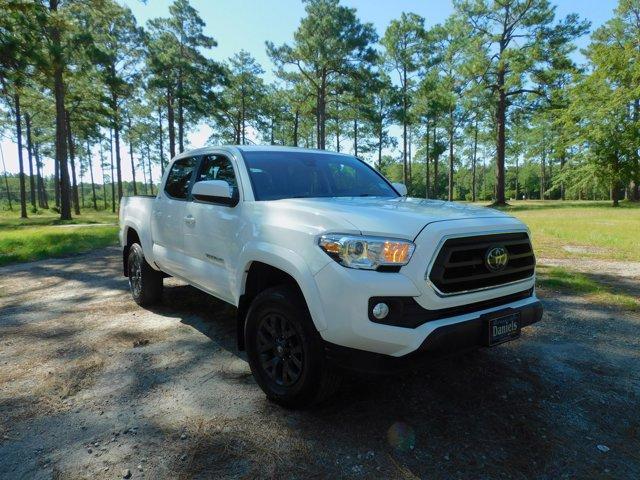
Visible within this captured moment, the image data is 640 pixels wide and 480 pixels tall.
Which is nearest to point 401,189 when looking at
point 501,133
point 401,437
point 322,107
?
point 401,437

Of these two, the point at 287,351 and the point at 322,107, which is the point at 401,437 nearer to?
A: the point at 287,351

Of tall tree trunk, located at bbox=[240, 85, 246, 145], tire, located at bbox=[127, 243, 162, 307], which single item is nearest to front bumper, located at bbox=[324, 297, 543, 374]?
tire, located at bbox=[127, 243, 162, 307]

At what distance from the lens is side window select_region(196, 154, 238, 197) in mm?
3779

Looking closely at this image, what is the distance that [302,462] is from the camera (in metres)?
2.32

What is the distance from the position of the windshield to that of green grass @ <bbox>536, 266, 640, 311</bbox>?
138 inches

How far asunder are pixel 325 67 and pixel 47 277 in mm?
25182

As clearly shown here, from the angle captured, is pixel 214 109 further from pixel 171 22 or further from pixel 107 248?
pixel 107 248

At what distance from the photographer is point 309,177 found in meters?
3.87

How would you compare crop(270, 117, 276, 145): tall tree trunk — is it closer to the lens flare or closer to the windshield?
the windshield

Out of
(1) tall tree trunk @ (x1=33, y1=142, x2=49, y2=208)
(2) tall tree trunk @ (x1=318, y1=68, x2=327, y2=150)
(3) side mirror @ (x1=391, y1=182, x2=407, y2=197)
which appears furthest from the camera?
(1) tall tree trunk @ (x1=33, y1=142, x2=49, y2=208)

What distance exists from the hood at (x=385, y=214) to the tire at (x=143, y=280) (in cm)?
283

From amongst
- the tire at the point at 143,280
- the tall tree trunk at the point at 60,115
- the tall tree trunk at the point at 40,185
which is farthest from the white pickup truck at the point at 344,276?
the tall tree trunk at the point at 40,185

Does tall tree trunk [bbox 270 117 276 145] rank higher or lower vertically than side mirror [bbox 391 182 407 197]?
higher

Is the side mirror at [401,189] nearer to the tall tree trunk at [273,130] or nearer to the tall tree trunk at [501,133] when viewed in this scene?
the tall tree trunk at [501,133]
